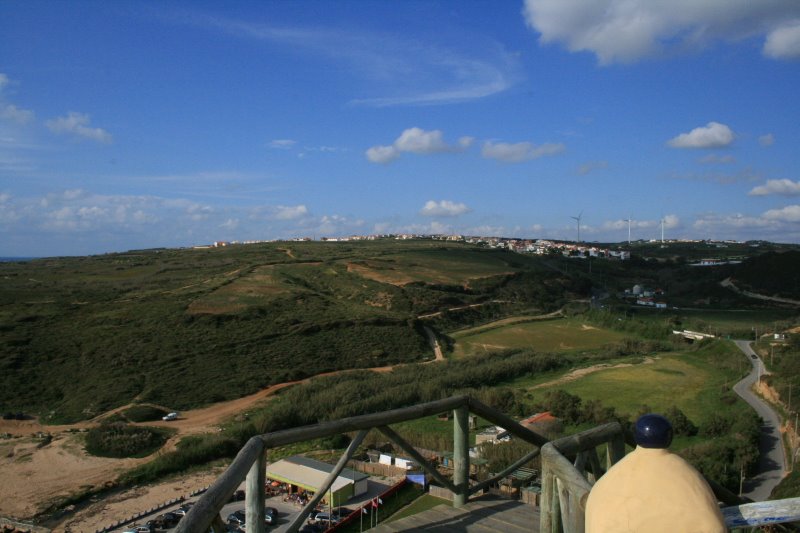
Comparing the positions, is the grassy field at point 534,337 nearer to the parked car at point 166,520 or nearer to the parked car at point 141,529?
the parked car at point 166,520

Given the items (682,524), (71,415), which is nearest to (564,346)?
(71,415)

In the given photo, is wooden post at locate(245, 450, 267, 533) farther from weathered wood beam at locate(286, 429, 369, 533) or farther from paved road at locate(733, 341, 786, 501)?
paved road at locate(733, 341, 786, 501)

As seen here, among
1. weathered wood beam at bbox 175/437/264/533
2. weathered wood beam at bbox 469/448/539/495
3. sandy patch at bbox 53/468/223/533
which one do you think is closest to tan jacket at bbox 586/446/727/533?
weathered wood beam at bbox 175/437/264/533

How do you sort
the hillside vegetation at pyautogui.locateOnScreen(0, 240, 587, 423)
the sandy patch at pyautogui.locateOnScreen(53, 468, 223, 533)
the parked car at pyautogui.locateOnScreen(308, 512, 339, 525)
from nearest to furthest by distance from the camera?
the parked car at pyautogui.locateOnScreen(308, 512, 339, 525) < the sandy patch at pyautogui.locateOnScreen(53, 468, 223, 533) < the hillside vegetation at pyautogui.locateOnScreen(0, 240, 587, 423)

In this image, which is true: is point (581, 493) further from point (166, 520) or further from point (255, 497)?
point (166, 520)

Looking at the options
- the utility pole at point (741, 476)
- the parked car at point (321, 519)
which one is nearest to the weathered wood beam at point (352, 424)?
the parked car at point (321, 519)
